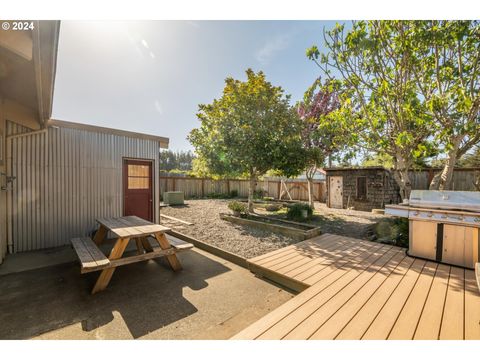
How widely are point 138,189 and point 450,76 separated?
8.42 metres

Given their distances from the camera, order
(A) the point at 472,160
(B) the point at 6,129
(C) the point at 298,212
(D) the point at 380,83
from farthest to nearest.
→ (A) the point at 472,160
(C) the point at 298,212
(D) the point at 380,83
(B) the point at 6,129

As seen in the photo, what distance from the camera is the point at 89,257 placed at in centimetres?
290

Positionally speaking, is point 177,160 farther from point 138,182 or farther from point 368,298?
point 368,298

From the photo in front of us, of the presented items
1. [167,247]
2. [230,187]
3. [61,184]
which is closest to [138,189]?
[61,184]

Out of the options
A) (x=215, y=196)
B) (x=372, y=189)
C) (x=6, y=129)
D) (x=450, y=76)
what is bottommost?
(x=215, y=196)

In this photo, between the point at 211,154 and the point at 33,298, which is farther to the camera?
the point at 211,154

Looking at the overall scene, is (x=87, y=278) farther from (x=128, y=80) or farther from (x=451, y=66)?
(x=451, y=66)

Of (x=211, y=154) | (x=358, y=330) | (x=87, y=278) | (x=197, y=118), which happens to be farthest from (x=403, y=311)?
(x=197, y=118)

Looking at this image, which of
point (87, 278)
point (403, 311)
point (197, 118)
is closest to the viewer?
point (403, 311)

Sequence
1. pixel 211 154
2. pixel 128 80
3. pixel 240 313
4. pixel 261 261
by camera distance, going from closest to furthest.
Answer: pixel 240 313 < pixel 261 261 < pixel 128 80 < pixel 211 154

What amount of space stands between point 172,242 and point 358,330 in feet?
10.0

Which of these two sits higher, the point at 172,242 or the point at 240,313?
the point at 172,242

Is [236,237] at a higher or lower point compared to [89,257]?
lower
